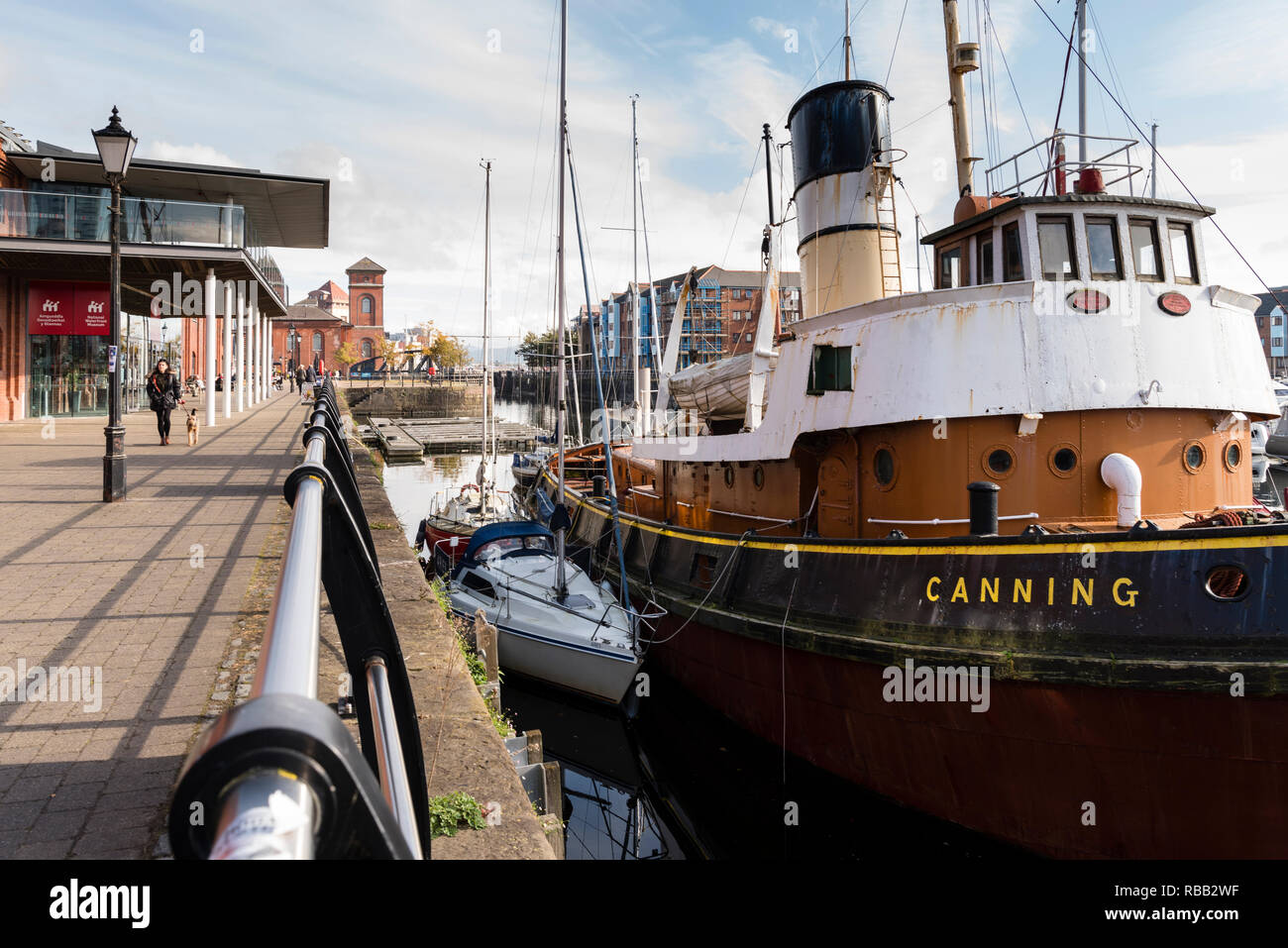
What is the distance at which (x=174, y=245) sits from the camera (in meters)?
22.2

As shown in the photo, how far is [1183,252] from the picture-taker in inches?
→ 348

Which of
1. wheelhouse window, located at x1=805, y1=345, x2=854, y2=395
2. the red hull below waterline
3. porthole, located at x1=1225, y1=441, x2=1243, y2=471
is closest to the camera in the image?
the red hull below waterline

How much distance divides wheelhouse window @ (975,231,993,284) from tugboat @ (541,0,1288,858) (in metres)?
0.04

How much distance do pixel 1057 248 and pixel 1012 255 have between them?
0.44 m

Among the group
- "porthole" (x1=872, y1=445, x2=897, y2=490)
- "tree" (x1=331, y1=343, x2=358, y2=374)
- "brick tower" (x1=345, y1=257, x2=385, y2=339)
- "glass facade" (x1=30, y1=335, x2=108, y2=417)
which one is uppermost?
"brick tower" (x1=345, y1=257, x2=385, y2=339)

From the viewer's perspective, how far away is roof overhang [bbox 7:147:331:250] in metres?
25.2

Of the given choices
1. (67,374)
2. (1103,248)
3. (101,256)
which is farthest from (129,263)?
(1103,248)

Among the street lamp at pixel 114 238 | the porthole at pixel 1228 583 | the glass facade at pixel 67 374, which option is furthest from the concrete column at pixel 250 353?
the porthole at pixel 1228 583

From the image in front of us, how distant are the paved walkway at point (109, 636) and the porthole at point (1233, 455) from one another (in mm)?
9405

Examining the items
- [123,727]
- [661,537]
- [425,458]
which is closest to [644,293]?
[425,458]
